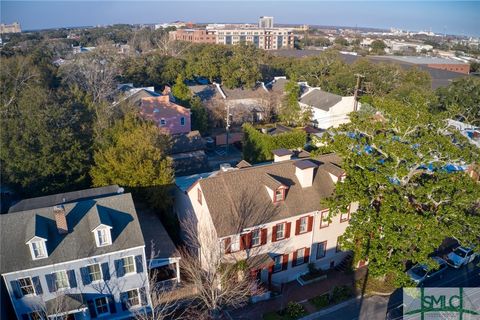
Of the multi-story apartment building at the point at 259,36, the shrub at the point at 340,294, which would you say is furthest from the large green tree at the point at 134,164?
the multi-story apartment building at the point at 259,36

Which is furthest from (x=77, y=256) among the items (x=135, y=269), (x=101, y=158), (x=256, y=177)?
(x=256, y=177)

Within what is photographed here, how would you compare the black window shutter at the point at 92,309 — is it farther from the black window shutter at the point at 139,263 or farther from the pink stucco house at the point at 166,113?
the pink stucco house at the point at 166,113

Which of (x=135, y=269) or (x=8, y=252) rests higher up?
(x=8, y=252)

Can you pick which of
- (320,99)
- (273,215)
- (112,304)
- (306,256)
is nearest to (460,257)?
(306,256)

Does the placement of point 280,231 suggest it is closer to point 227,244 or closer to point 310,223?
point 310,223

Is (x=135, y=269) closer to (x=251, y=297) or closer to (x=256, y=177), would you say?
(x=251, y=297)

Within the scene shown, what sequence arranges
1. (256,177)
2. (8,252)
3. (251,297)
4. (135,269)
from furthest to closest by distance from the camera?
1. (256,177)
2. (251,297)
3. (135,269)
4. (8,252)

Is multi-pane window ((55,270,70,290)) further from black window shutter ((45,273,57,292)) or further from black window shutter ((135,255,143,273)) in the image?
black window shutter ((135,255,143,273))
